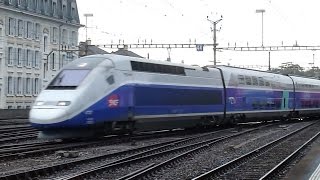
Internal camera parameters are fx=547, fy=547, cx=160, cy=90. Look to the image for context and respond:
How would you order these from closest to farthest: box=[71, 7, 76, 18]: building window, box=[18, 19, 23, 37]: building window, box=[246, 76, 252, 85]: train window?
box=[246, 76, 252, 85]: train window, box=[18, 19, 23, 37]: building window, box=[71, 7, 76, 18]: building window

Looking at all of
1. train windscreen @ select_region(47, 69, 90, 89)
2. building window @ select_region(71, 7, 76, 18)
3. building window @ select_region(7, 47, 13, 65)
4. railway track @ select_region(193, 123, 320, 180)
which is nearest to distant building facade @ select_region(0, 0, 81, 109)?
building window @ select_region(7, 47, 13, 65)

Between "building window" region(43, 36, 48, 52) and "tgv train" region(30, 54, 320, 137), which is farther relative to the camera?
"building window" region(43, 36, 48, 52)

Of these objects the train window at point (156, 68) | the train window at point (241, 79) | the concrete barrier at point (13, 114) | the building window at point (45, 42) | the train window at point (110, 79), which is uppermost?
the building window at point (45, 42)

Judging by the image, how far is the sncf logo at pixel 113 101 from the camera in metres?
→ 20.1

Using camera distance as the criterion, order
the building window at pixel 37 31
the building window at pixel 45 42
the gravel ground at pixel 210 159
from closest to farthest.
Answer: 1. the gravel ground at pixel 210 159
2. the building window at pixel 37 31
3. the building window at pixel 45 42

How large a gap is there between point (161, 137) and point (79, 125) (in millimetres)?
5413

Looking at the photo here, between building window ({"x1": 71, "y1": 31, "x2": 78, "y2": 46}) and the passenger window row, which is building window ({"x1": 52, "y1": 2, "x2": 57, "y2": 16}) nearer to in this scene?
building window ({"x1": 71, "y1": 31, "x2": 78, "y2": 46})

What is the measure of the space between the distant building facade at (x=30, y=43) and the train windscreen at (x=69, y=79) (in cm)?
3555

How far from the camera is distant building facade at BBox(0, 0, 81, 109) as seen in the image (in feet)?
193

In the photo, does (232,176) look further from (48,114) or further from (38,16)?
(38,16)

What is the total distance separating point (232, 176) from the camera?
12.4 metres

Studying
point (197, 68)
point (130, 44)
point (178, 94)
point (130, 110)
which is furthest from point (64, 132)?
point (130, 44)

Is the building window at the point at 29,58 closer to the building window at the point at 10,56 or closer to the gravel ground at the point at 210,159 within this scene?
the building window at the point at 10,56

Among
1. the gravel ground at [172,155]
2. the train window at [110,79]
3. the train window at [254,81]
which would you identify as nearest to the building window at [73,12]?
the train window at [254,81]
